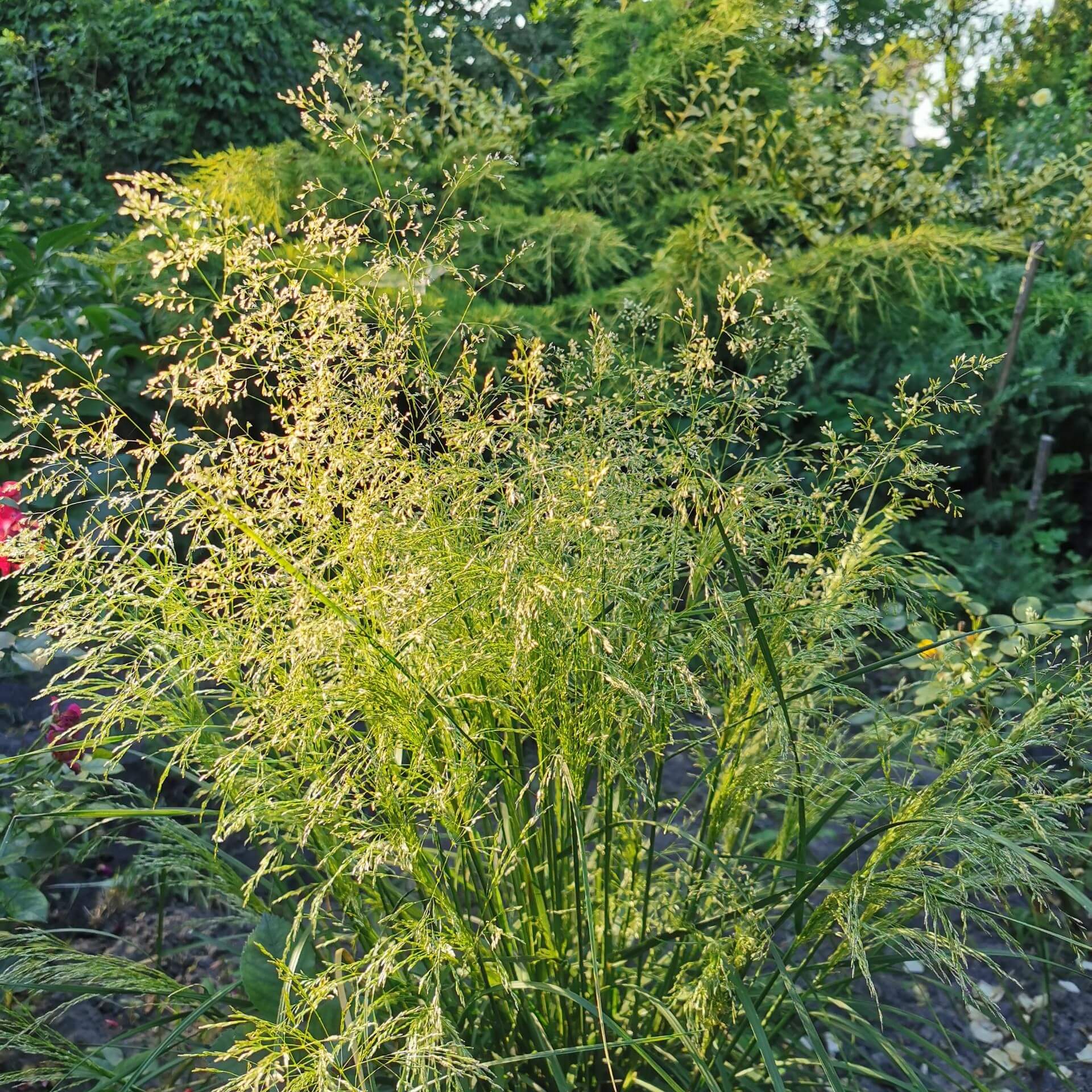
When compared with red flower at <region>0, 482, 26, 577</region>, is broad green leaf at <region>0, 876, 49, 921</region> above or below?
below

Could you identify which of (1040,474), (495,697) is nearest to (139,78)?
(1040,474)

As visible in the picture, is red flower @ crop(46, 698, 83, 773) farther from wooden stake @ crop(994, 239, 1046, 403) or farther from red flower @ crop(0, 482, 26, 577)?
wooden stake @ crop(994, 239, 1046, 403)

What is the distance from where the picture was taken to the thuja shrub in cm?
114

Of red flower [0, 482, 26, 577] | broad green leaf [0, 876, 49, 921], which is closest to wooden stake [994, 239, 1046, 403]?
red flower [0, 482, 26, 577]

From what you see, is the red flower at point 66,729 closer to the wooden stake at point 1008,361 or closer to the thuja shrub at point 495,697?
the thuja shrub at point 495,697

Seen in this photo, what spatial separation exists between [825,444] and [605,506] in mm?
310

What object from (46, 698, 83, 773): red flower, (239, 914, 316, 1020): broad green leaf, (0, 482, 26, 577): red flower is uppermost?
(0, 482, 26, 577): red flower

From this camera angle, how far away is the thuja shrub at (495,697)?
1143 mm

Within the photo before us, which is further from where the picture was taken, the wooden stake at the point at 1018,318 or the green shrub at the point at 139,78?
the green shrub at the point at 139,78

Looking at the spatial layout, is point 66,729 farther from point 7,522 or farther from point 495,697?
point 495,697

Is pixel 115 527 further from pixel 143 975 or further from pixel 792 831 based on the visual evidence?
pixel 792 831

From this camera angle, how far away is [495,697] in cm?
120

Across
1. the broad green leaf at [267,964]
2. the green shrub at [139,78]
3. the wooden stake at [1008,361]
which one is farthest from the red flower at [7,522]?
the green shrub at [139,78]

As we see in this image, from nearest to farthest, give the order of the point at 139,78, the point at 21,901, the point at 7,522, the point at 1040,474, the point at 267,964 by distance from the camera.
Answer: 1. the point at 267,964
2. the point at 21,901
3. the point at 7,522
4. the point at 1040,474
5. the point at 139,78
